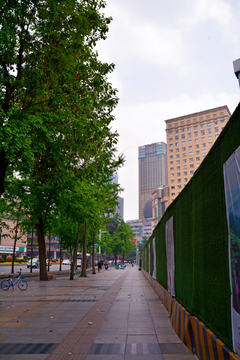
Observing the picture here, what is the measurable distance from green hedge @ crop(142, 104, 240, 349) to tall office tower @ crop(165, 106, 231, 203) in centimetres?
12036

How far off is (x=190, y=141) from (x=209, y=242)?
130 metres

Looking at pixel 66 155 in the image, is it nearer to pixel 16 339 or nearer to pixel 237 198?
pixel 16 339

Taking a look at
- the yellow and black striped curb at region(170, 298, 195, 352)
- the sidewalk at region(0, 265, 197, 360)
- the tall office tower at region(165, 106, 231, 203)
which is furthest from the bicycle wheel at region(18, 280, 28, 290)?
the tall office tower at region(165, 106, 231, 203)

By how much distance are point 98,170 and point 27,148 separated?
19.5 ft

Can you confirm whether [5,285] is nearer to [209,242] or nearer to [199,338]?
Result: [199,338]

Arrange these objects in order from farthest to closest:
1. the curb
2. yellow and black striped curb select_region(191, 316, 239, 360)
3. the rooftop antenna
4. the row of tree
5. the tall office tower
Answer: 1. the tall office tower
2. the row of tree
3. the rooftop antenna
4. the curb
5. yellow and black striped curb select_region(191, 316, 239, 360)

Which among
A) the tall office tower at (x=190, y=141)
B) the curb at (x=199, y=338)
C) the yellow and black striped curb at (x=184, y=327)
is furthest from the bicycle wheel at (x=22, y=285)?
the tall office tower at (x=190, y=141)

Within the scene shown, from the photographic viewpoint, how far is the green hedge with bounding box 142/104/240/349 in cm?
352

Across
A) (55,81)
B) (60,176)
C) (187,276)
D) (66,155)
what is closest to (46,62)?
(55,81)

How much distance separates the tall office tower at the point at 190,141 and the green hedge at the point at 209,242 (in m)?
120

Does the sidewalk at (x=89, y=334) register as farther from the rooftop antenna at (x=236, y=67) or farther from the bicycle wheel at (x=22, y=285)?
the rooftop antenna at (x=236, y=67)

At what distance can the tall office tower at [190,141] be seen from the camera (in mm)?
124375

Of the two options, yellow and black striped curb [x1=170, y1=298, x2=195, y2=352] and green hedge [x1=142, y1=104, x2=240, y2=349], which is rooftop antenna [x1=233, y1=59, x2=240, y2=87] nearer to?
green hedge [x1=142, y1=104, x2=240, y2=349]

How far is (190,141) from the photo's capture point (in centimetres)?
12938
